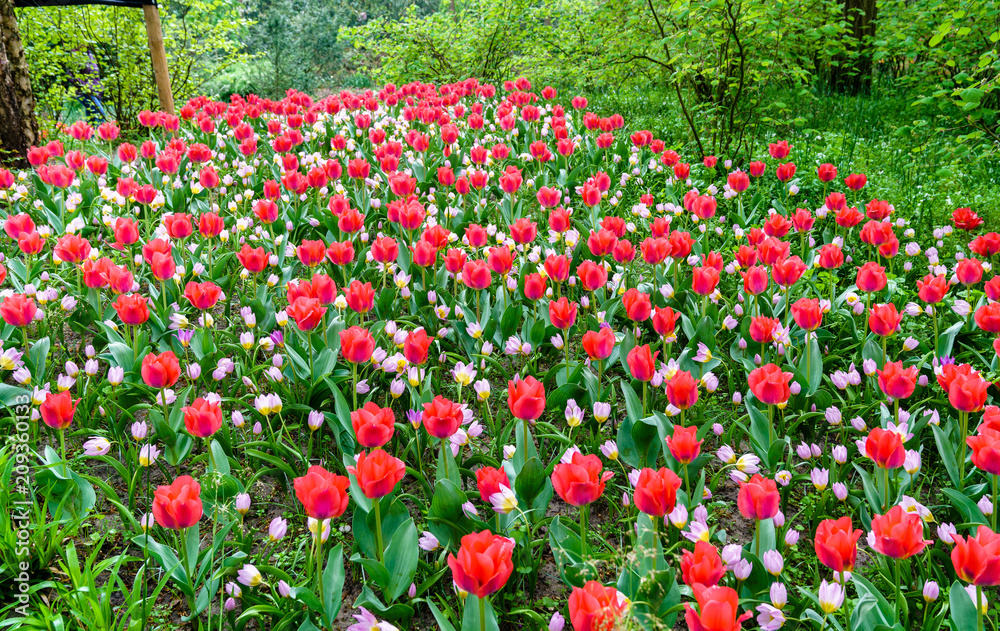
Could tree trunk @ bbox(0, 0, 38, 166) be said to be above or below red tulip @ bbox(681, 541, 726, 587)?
above

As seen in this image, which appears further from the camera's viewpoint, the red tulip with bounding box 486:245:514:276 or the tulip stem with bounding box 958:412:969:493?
the red tulip with bounding box 486:245:514:276

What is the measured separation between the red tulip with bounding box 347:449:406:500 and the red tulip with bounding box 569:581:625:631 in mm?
509

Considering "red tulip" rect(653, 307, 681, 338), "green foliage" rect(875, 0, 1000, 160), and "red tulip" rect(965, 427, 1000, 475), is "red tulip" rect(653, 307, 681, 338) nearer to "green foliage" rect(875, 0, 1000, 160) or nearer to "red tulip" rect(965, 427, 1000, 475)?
"red tulip" rect(965, 427, 1000, 475)

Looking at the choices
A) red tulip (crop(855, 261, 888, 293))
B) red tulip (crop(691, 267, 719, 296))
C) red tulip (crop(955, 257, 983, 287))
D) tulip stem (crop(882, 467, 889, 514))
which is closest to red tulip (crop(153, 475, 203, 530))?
tulip stem (crop(882, 467, 889, 514))

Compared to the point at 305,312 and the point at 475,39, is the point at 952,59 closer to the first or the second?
the point at 305,312

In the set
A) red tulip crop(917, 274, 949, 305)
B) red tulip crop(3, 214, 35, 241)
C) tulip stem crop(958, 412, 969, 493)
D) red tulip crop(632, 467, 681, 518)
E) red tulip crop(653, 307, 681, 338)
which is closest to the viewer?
red tulip crop(632, 467, 681, 518)

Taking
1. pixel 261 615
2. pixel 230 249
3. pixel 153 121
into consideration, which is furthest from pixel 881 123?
pixel 261 615

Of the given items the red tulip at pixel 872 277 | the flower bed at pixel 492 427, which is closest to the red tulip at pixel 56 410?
the flower bed at pixel 492 427

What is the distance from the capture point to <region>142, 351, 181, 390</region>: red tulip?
190 centimetres

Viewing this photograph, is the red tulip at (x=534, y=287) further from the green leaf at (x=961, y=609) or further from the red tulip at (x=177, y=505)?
the green leaf at (x=961, y=609)

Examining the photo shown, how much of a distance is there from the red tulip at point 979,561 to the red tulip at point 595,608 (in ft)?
2.15

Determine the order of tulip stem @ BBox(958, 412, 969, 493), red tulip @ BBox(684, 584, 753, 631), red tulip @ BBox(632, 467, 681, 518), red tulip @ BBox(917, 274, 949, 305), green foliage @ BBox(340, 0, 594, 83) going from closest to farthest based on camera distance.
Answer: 1. red tulip @ BBox(684, 584, 753, 631)
2. red tulip @ BBox(632, 467, 681, 518)
3. tulip stem @ BBox(958, 412, 969, 493)
4. red tulip @ BBox(917, 274, 949, 305)
5. green foliage @ BBox(340, 0, 594, 83)

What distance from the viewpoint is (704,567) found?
130 cm

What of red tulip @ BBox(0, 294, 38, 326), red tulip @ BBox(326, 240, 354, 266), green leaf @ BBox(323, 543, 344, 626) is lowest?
green leaf @ BBox(323, 543, 344, 626)
